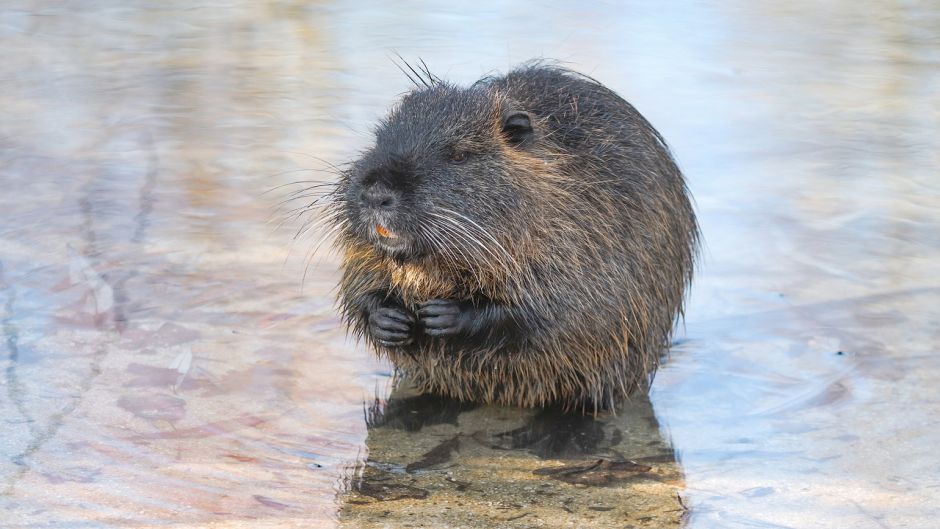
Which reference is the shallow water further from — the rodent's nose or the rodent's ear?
the rodent's ear

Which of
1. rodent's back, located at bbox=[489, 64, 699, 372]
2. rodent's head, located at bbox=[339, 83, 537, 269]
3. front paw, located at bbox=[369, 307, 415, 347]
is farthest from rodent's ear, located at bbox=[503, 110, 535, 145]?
front paw, located at bbox=[369, 307, 415, 347]

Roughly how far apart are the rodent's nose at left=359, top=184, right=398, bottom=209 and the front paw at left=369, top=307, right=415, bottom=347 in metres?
0.45

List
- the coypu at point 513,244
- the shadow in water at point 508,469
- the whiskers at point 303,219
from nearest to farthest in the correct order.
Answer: the shadow in water at point 508,469, the coypu at point 513,244, the whiskers at point 303,219

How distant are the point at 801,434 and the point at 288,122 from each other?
403 cm

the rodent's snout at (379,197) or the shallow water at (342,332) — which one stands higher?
the rodent's snout at (379,197)

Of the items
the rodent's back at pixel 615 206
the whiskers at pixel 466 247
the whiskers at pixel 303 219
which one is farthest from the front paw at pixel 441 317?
the whiskers at pixel 303 219

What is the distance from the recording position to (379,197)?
3.89 meters

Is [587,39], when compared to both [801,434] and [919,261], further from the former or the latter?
[801,434]

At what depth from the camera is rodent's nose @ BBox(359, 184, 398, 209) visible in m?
3.89

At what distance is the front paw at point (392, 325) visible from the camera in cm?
420

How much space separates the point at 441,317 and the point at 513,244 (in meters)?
0.33

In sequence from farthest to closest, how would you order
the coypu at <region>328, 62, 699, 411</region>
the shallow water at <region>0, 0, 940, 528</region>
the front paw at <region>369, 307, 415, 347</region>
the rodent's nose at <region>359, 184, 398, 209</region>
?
the front paw at <region>369, 307, 415, 347</region> → the coypu at <region>328, 62, 699, 411</region> → the rodent's nose at <region>359, 184, 398, 209</region> → the shallow water at <region>0, 0, 940, 528</region>

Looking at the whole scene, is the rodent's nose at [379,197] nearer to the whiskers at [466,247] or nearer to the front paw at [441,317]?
the whiskers at [466,247]

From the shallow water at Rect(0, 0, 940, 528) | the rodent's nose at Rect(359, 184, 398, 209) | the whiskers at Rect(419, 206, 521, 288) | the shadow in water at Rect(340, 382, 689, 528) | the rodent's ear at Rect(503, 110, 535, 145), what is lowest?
the shadow in water at Rect(340, 382, 689, 528)
